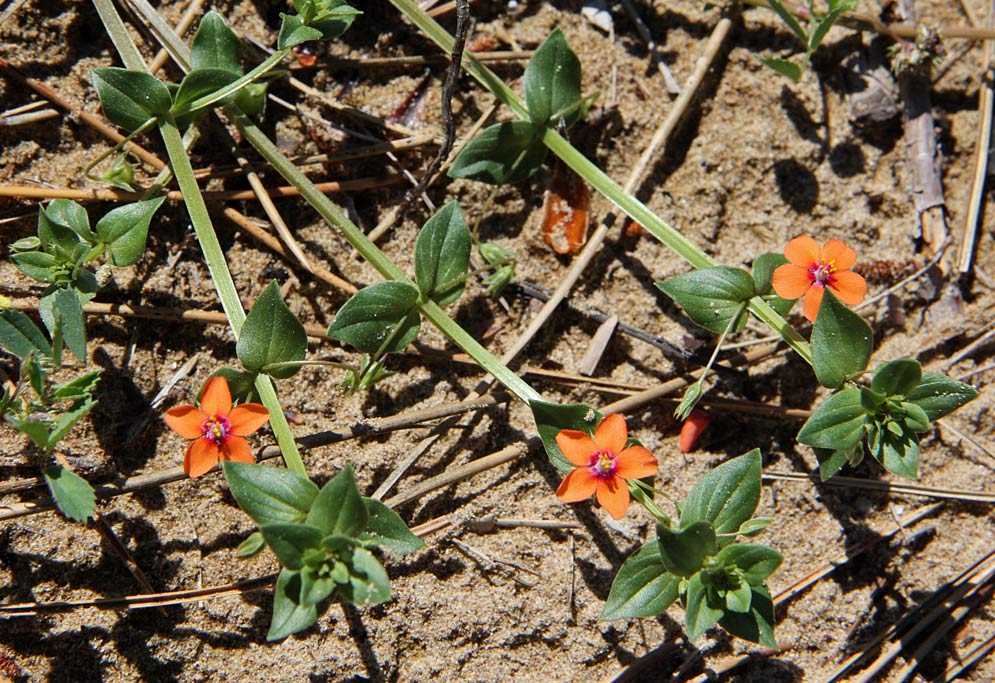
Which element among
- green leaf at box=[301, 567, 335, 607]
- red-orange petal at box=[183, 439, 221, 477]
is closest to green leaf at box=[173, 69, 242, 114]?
red-orange petal at box=[183, 439, 221, 477]

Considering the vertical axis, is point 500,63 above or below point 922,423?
above

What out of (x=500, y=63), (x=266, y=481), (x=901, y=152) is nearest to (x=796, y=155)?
(x=901, y=152)

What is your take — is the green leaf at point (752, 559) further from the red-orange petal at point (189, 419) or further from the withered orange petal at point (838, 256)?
the red-orange petal at point (189, 419)

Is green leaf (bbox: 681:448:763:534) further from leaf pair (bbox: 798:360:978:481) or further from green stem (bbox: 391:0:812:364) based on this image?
green stem (bbox: 391:0:812:364)

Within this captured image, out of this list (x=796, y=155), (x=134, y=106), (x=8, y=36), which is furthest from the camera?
(x=796, y=155)

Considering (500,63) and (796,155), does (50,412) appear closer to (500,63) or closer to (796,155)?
(500,63)

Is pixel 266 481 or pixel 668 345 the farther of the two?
pixel 668 345

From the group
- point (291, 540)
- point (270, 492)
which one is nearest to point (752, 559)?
point (291, 540)

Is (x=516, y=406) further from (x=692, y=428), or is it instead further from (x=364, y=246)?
(x=364, y=246)
